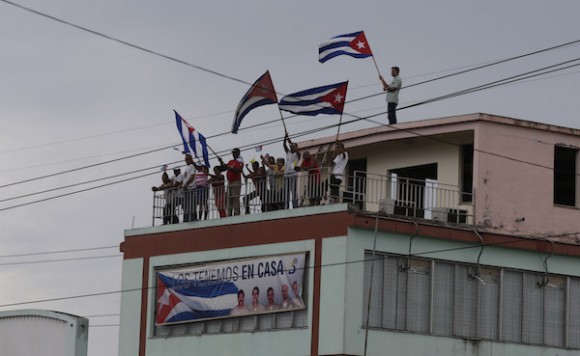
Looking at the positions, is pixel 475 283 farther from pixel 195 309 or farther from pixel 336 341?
pixel 195 309

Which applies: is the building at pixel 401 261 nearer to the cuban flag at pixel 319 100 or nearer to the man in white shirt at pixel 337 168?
the man in white shirt at pixel 337 168

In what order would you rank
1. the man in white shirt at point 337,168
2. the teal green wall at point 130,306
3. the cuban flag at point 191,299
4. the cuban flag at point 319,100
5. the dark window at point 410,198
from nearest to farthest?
the man in white shirt at point 337,168 → the cuban flag at point 319,100 → the dark window at point 410,198 → the cuban flag at point 191,299 → the teal green wall at point 130,306

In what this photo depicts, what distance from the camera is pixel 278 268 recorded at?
45656 mm

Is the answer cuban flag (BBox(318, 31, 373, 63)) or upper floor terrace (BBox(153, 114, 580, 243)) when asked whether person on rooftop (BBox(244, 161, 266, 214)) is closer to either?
upper floor terrace (BBox(153, 114, 580, 243))

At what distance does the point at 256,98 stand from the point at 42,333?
367 inches

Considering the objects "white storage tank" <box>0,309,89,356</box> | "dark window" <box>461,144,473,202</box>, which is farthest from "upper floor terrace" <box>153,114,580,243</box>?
Answer: "white storage tank" <box>0,309,89,356</box>

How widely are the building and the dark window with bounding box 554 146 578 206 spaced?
0.04 m

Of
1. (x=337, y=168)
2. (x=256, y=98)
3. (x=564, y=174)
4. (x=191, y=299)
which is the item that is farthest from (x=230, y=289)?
(x=564, y=174)

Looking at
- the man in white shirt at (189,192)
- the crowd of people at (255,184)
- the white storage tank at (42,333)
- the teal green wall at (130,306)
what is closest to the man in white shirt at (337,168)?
the crowd of people at (255,184)

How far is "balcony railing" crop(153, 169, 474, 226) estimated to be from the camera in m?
45.2

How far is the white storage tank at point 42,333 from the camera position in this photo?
48.2 meters

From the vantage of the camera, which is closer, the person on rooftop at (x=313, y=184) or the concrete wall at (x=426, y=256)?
the concrete wall at (x=426, y=256)

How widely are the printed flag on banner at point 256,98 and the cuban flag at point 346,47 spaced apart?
181 centimetres

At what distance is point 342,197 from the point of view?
44.9 meters
